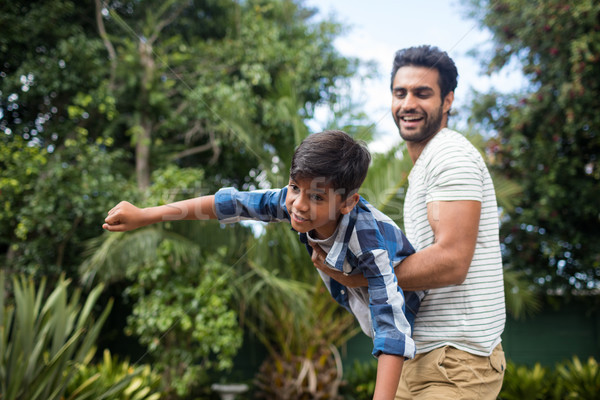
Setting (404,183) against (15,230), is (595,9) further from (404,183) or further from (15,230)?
(15,230)

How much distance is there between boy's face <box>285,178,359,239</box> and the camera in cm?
106

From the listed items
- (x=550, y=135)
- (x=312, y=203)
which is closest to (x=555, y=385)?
(x=550, y=135)

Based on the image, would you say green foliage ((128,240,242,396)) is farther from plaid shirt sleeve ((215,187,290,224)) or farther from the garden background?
plaid shirt sleeve ((215,187,290,224))

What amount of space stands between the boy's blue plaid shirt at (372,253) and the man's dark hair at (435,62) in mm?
421

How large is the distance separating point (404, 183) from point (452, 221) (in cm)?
285

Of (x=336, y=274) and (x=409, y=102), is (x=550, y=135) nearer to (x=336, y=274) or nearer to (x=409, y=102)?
(x=409, y=102)

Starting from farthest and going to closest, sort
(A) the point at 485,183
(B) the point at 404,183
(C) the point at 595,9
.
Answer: (C) the point at 595,9 < (B) the point at 404,183 < (A) the point at 485,183

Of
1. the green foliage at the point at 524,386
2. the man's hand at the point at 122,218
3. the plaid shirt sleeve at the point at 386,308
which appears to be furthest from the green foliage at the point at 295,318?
the plaid shirt sleeve at the point at 386,308

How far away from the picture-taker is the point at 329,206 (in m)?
1.08

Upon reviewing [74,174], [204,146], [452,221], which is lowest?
[452,221]

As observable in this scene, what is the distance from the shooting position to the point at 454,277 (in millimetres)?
1116

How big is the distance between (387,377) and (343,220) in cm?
35

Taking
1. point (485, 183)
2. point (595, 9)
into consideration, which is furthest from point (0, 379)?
point (595, 9)

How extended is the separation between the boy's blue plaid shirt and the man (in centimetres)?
5
